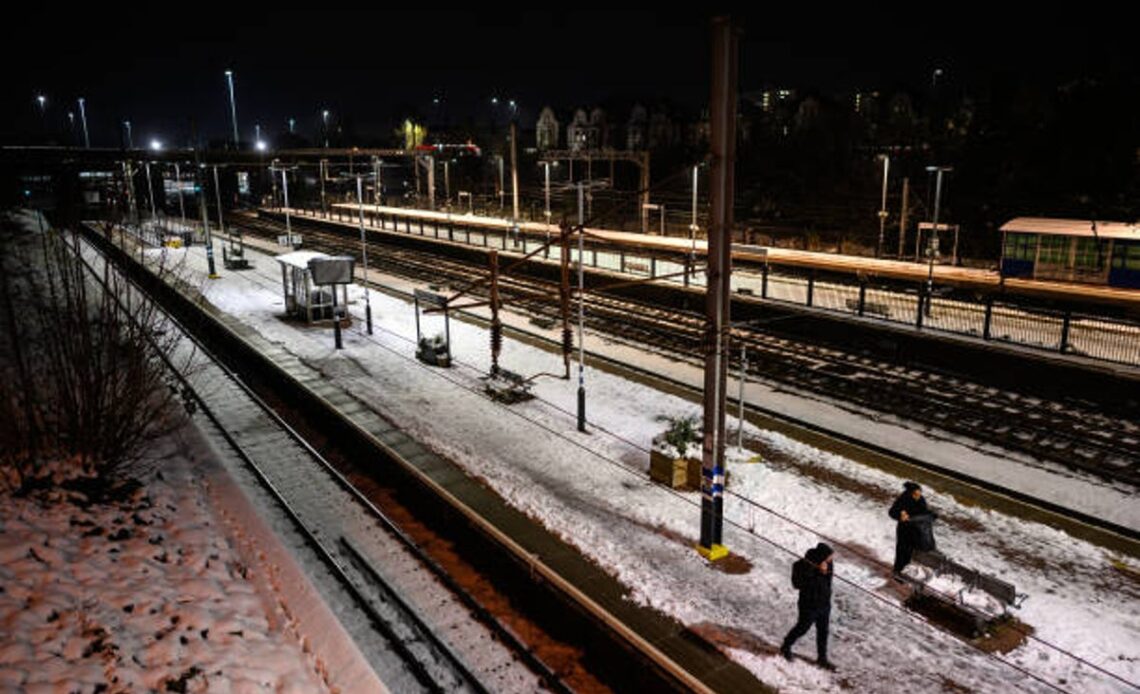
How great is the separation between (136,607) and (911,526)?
10816 mm

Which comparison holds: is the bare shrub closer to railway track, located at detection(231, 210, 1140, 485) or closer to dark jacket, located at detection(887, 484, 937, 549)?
railway track, located at detection(231, 210, 1140, 485)

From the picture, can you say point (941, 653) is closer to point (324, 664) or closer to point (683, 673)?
point (683, 673)

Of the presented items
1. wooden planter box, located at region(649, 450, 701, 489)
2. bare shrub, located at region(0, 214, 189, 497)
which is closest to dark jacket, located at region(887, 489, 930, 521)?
wooden planter box, located at region(649, 450, 701, 489)

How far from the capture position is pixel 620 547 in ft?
41.3

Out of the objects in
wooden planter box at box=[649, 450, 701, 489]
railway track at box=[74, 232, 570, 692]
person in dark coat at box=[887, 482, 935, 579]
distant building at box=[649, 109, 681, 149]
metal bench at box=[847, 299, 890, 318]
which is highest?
distant building at box=[649, 109, 681, 149]

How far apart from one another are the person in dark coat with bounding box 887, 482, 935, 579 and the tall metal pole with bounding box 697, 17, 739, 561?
2.61 metres

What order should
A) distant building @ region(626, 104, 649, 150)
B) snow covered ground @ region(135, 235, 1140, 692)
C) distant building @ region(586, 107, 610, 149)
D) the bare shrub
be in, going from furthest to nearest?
distant building @ region(586, 107, 610, 149), distant building @ region(626, 104, 649, 150), the bare shrub, snow covered ground @ region(135, 235, 1140, 692)

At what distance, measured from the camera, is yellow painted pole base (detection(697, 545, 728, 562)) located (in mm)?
12148

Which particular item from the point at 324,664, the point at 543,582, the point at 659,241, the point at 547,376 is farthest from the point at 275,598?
the point at 659,241

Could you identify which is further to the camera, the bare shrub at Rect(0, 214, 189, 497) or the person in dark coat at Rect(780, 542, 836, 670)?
the bare shrub at Rect(0, 214, 189, 497)

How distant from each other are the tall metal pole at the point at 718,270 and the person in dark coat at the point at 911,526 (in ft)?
8.56

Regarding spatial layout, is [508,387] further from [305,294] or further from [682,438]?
[305,294]

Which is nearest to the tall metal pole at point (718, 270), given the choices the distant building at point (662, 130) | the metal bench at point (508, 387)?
the metal bench at point (508, 387)

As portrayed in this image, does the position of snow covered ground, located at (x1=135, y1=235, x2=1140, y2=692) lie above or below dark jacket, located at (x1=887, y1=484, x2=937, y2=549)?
below
